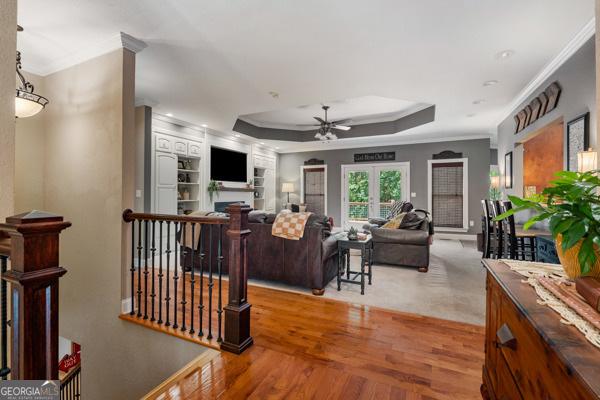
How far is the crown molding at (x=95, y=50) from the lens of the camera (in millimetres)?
2674

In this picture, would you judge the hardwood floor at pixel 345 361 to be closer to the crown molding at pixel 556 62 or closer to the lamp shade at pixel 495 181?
the crown molding at pixel 556 62

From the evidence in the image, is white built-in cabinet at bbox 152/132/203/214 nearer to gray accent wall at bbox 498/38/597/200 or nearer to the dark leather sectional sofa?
the dark leather sectional sofa

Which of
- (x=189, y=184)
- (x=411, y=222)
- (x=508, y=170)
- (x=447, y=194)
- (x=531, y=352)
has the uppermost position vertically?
(x=508, y=170)

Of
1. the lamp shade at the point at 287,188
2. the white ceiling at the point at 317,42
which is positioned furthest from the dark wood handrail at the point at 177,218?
the lamp shade at the point at 287,188

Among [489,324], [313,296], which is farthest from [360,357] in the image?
[313,296]

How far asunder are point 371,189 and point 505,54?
5.27 metres

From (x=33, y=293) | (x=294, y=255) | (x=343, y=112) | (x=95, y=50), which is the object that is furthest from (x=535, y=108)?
(x=95, y=50)

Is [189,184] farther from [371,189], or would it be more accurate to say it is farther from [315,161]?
[371,189]

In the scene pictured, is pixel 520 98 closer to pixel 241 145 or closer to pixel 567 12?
pixel 567 12

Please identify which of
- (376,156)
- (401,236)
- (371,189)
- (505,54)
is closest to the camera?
(505,54)

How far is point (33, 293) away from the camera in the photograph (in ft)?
2.87

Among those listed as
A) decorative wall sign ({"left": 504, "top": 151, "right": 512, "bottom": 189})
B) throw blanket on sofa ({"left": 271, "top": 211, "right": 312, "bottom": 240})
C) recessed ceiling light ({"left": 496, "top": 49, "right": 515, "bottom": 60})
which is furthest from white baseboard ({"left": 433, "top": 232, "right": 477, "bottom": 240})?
throw blanket on sofa ({"left": 271, "top": 211, "right": 312, "bottom": 240})

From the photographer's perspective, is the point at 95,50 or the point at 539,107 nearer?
the point at 95,50

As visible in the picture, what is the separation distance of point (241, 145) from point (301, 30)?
500 cm
